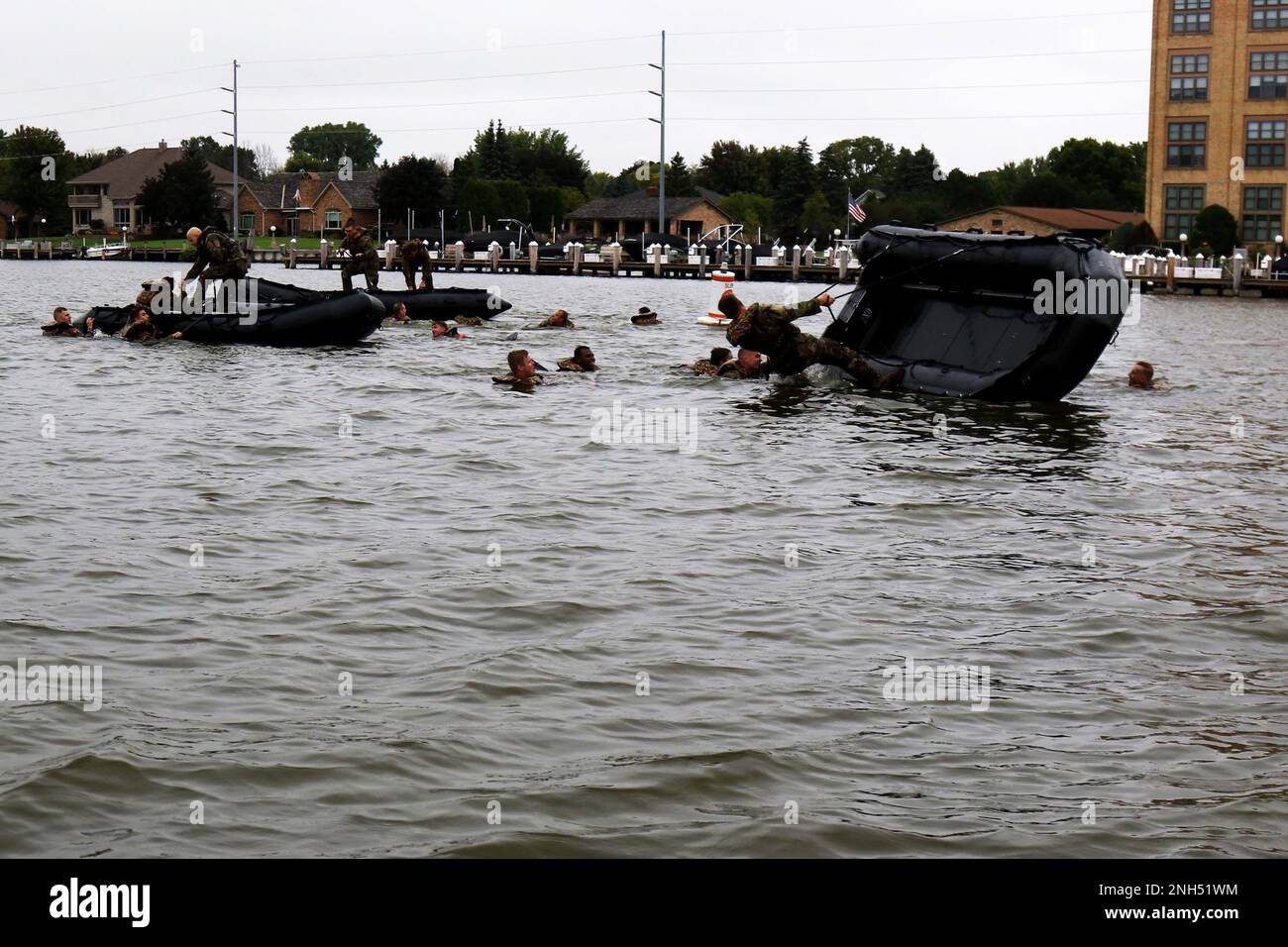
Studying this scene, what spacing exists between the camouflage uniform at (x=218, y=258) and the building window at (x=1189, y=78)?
241 ft

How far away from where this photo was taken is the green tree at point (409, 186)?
11144 cm

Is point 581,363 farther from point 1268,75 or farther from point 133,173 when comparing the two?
point 133,173

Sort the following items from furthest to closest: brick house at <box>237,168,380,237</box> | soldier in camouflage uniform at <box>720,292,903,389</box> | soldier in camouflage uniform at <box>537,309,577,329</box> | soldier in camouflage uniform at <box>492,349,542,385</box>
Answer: brick house at <box>237,168,380,237</box> → soldier in camouflage uniform at <box>537,309,577,329</box> → soldier in camouflage uniform at <box>492,349,542,385</box> → soldier in camouflage uniform at <box>720,292,903,389</box>

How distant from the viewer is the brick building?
275ft

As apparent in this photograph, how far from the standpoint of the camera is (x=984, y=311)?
832 inches

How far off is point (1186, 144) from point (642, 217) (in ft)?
140

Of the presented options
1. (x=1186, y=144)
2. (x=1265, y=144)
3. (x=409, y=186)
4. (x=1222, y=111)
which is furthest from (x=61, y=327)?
(x=409, y=186)

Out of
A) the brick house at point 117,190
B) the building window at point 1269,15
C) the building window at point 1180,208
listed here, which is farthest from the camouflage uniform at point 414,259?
the brick house at point 117,190

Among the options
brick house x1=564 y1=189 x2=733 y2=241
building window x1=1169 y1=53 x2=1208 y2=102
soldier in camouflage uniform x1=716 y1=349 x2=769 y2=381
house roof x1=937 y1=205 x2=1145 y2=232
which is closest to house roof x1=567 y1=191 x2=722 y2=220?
brick house x1=564 y1=189 x2=733 y2=241

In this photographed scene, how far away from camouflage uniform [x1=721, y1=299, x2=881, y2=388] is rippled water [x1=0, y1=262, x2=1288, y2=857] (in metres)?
2.97

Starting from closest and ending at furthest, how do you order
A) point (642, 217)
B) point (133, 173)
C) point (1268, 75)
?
1. point (1268, 75)
2. point (642, 217)
3. point (133, 173)

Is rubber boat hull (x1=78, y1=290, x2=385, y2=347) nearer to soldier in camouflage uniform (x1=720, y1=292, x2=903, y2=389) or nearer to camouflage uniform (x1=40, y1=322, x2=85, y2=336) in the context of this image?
camouflage uniform (x1=40, y1=322, x2=85, y2=336)

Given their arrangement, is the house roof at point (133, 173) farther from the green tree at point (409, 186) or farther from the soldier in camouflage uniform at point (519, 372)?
the soldier in camouflage uniform at point (519, 372)
